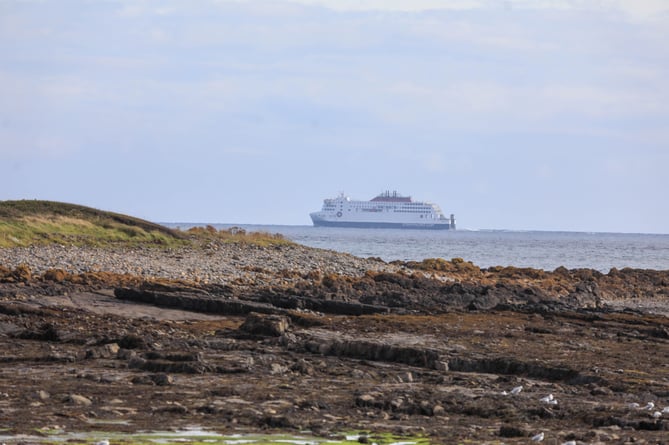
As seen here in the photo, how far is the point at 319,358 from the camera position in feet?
49.4

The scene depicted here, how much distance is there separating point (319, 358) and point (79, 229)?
88.2 ft

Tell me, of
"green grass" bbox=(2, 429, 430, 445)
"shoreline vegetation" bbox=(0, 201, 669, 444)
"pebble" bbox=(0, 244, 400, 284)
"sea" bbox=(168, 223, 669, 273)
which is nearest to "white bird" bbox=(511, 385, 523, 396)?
"shoreline vegetation" bbox=(0, 201, 669, 444)

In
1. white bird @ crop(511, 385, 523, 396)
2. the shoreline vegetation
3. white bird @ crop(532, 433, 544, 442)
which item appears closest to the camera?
white bird @ crop(532, 433, 544, 442)

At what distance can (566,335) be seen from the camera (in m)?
19.4

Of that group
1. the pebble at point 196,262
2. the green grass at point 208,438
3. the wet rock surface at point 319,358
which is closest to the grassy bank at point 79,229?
the pebble at point 196,262

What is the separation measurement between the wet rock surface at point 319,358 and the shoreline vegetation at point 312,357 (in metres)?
0.04

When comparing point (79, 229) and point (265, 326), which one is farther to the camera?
point (79, 229)

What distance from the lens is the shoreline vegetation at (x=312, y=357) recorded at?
33.0 ft

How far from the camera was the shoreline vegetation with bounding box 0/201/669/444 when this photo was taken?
33.0ft

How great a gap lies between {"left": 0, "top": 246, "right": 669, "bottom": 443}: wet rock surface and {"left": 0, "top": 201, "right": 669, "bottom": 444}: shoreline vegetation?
0.04 m

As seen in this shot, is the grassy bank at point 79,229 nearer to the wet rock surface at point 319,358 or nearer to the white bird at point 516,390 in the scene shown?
the wet rock surface at point 319,358

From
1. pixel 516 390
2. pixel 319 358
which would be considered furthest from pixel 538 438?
pixel 319 358

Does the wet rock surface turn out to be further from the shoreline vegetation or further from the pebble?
the pebble

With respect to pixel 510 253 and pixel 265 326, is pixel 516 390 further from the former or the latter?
pixel 510 253
